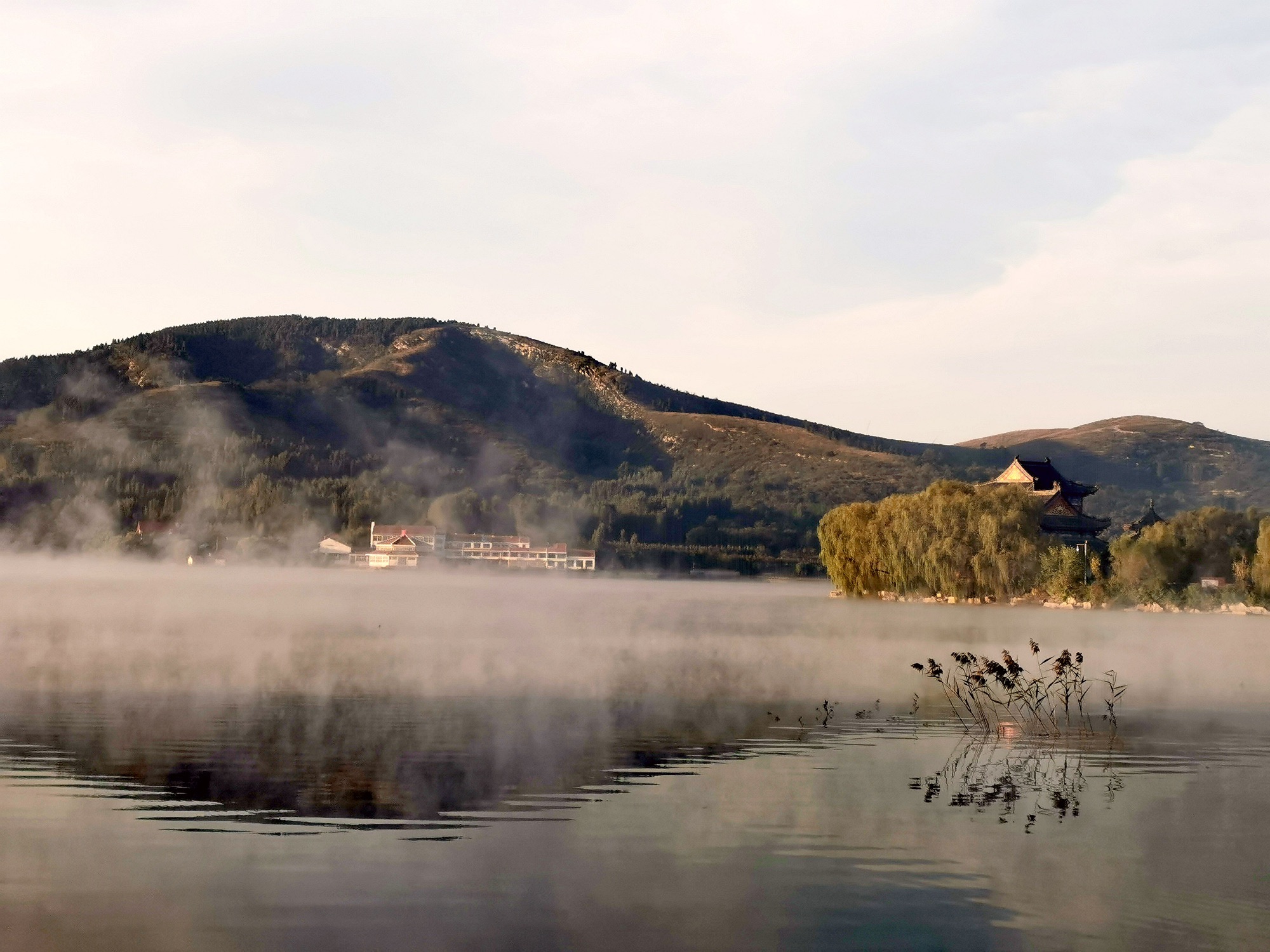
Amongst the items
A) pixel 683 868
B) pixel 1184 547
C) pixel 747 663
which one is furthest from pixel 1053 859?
pixel 1184 547

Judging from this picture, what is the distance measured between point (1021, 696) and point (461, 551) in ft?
463

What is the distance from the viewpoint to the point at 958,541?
6831 cm

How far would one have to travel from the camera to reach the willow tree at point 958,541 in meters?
67.7

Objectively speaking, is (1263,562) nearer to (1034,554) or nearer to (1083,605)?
(1083,605)

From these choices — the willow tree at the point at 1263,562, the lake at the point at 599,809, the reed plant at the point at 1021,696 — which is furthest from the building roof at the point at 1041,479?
the reed plant at the point at 1021,696

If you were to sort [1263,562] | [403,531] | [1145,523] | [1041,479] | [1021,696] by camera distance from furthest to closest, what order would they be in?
[403,531] < [1041,479] < [1145,523] < [1263,562] < [1021,696]

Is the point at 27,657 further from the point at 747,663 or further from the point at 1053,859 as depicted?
the point at 1053,859

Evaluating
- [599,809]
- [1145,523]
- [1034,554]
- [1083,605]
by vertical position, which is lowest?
[599,809]

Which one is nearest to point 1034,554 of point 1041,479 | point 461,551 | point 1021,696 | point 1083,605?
point 1083,605

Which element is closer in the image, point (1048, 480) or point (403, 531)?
point (1048, 480)

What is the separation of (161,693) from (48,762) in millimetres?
6779

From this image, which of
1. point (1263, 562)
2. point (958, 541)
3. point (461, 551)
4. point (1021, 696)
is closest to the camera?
point (1021, 696)

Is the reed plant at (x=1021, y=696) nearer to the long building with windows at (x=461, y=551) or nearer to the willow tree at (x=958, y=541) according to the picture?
the willow tree at (x=958, y=541)

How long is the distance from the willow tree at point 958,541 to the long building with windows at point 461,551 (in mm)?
77520
